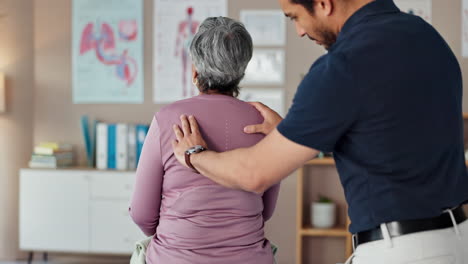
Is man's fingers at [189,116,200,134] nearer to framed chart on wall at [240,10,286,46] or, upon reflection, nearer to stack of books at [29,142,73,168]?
framed chart on wall at [240,10,286,46]

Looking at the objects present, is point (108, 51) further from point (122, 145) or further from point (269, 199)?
point (269, 199)

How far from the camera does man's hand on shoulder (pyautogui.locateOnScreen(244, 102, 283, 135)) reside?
155 cm

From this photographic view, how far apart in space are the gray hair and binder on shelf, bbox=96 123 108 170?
2.84 metres

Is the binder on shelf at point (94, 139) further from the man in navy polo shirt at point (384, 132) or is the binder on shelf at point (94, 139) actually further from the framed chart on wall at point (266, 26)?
the man in navy polo shirt at point (384, 132)

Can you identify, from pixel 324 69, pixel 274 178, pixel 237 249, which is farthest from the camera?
pixel 237 249

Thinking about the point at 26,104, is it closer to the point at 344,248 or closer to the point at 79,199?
the point at 79,199

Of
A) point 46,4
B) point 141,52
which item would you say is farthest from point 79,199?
point 46,4

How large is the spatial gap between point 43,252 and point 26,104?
116cm

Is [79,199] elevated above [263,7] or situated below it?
below

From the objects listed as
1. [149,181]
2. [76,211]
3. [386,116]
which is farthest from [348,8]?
[76,211]

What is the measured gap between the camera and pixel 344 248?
→ 440 centimetres

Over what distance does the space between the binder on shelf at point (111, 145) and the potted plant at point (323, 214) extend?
4.81 feet

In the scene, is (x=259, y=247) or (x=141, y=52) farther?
(x=141, y=52)

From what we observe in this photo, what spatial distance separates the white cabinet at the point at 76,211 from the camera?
13.9 feet
